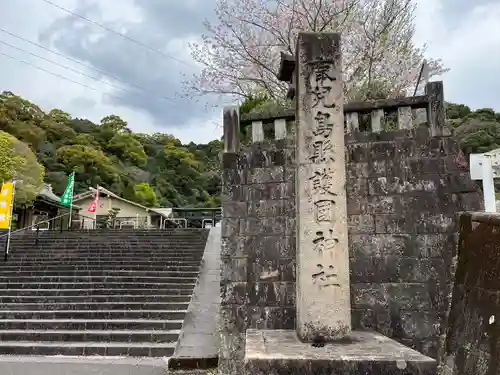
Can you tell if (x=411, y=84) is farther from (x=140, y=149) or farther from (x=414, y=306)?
(x=140, y=149)

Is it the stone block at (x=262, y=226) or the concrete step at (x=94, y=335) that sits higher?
the stone block at (x=262, y=226)

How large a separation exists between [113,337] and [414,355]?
19.2 feet

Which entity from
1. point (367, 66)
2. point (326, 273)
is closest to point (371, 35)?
point (367, 66)

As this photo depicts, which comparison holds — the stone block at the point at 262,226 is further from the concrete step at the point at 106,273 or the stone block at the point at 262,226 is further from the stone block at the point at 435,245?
the concrete step at the point at 106,273

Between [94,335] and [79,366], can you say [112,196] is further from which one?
[79,366]

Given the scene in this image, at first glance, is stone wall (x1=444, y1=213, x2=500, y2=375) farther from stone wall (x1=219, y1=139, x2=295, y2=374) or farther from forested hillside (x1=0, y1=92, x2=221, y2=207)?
forested hillside (x1=0, y1=92, x2=221, y2=207)

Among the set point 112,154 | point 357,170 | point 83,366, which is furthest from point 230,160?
point 112,154

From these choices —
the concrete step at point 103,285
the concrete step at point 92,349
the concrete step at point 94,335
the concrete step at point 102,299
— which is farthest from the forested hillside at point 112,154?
the concrete step at point 92,349

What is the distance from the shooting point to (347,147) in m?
5.16

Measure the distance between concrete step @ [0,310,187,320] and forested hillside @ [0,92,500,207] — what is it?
31.9 feet

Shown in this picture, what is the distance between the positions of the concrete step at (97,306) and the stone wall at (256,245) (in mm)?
3599

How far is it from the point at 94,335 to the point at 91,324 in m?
0.48

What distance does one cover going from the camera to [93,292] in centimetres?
956

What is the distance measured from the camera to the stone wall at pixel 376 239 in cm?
469
